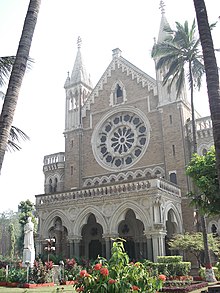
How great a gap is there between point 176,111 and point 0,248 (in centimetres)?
6811

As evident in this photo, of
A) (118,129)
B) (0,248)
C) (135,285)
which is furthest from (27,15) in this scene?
(0,248)

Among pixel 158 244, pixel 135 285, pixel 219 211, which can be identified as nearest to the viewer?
pixel 135 285

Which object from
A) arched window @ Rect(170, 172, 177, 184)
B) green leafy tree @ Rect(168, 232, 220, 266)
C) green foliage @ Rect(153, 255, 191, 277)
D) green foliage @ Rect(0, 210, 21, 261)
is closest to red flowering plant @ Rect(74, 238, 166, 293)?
green foliage @ Rect(153, 255, 191, 277)

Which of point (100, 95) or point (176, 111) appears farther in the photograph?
point (100, 95)

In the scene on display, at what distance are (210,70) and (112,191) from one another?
702 inches

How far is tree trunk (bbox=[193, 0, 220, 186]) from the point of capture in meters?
9.09

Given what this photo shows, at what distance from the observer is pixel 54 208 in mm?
29203

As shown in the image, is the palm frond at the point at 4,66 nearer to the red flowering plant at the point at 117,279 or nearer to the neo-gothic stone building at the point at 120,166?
the red flowering plant at the point at 117,279

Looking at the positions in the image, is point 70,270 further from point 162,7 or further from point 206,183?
point 162,7

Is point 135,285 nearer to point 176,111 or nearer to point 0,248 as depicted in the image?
point 176,111

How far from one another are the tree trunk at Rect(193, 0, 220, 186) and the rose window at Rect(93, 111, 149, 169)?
2153 cm

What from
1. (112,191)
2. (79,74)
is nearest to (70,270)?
(112,191)

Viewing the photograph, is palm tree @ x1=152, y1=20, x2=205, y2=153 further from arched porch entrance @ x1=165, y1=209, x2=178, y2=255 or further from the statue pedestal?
the statue pedestal

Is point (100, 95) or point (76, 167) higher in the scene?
point (100, 95)
